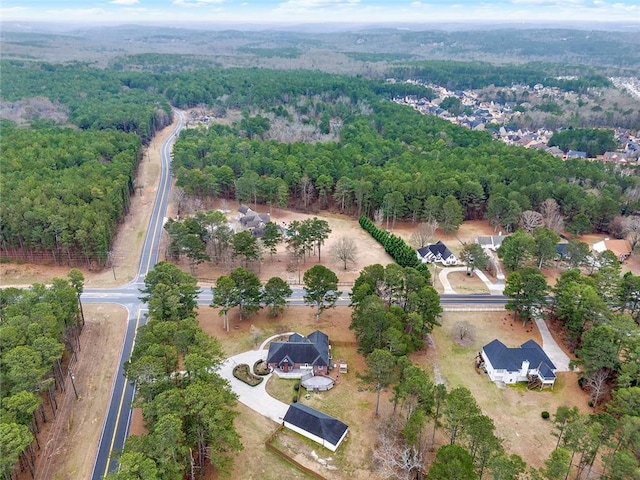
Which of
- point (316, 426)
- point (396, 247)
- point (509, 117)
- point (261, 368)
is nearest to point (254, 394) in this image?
point (261, 368)

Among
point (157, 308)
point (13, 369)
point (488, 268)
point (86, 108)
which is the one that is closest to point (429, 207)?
point (488, 268)

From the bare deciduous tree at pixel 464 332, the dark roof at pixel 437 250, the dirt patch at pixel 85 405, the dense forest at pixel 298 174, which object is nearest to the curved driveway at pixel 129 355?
the dirt patch at pixel 85 405

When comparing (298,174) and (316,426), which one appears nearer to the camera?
(316,426)

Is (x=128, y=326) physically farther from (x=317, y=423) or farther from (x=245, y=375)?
(x=317, y=423)

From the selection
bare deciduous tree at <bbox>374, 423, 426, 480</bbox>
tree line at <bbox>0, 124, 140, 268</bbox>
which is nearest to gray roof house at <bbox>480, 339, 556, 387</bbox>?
bare deciduous tree at <bbox>374, 423, 426, 480</bbox>

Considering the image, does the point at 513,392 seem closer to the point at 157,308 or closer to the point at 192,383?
the point at 192,383

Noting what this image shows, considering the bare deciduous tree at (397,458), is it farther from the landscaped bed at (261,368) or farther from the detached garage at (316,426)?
the landscaped bed at (261,368)
